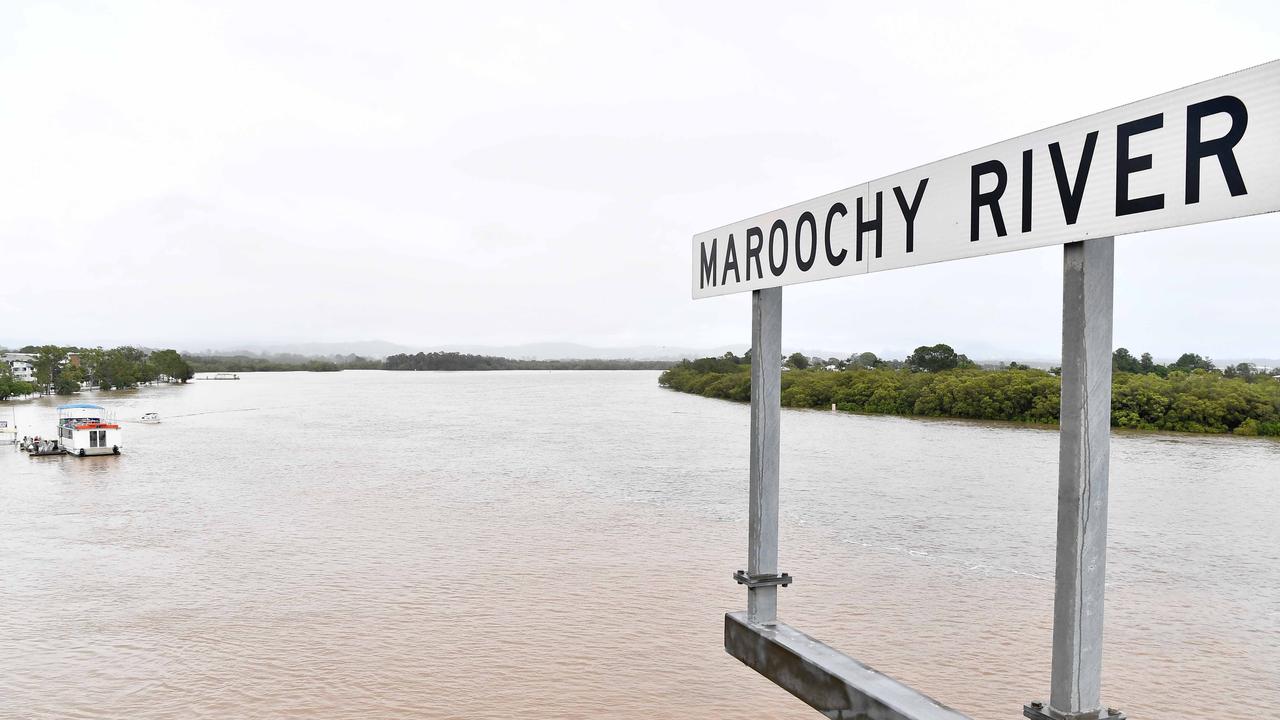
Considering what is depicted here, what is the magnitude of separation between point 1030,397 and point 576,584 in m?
29.2

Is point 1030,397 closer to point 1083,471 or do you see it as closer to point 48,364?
point 1083,471

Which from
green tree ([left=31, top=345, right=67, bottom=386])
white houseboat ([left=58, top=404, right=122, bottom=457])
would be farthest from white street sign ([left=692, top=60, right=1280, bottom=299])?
green tree ([left=31, top=345, right=67, bottom=386])

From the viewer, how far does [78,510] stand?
17109mm

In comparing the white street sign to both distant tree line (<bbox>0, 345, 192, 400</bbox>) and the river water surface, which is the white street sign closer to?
the river water surface

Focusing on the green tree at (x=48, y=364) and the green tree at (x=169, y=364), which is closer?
the green tree at (x=48, y=364)

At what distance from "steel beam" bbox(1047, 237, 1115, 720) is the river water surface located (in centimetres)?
603

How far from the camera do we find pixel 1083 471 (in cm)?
165

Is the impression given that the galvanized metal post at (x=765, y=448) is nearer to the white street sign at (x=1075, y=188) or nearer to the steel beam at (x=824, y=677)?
the steel beam at (x=824, y=677)

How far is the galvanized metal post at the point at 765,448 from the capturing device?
287cm

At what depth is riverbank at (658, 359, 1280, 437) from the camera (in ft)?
101

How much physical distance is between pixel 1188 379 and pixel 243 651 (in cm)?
3372

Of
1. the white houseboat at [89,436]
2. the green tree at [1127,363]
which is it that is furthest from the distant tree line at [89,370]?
the green tree at [1127,363]

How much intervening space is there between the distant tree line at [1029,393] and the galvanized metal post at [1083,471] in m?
30.2

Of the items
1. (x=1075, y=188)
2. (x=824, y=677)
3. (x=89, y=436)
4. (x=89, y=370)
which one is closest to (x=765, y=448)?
(x=824, y=677)
